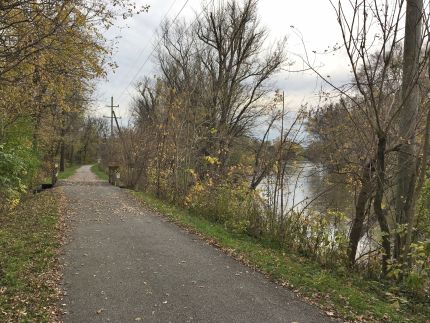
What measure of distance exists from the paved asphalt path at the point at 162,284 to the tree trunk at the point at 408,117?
246cm

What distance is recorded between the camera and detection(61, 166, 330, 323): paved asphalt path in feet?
17.6

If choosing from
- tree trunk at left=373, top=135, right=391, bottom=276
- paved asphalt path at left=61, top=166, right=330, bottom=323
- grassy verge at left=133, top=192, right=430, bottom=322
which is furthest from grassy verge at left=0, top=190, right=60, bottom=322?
tree trunk at left=373, top=135, right=391, bottom=276

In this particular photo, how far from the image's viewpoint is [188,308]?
5562 mm

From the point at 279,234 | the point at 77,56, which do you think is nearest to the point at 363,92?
the point at 279,234

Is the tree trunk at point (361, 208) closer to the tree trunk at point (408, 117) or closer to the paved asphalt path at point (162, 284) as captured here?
the tree trunk at point (408, 117)

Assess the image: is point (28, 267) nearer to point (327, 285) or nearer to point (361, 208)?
point (327, 285)

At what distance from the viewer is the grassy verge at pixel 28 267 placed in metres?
5.33

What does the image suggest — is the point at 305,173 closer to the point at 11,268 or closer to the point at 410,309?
the point at 410,309

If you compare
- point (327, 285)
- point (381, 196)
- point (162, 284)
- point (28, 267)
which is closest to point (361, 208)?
point (381, 196)

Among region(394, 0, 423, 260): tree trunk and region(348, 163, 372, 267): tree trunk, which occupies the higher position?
region(394, 0, 423, 260): tree trunk

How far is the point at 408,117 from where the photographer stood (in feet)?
23.7

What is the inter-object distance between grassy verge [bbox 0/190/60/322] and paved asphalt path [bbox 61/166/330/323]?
10.6 inches

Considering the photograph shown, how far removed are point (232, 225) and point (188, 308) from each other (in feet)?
19.8

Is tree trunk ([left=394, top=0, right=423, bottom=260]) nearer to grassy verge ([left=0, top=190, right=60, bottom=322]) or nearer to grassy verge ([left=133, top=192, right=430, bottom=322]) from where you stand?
grassy verge ([left=133, top=192, right=430, bottom=322])
